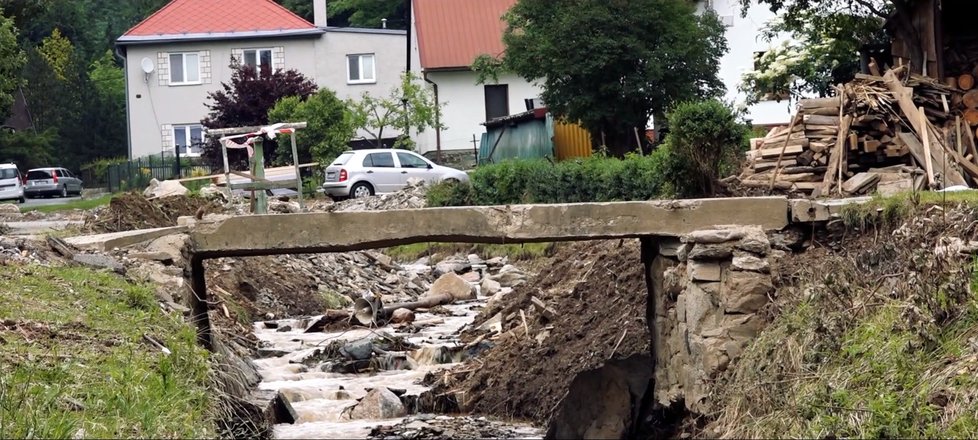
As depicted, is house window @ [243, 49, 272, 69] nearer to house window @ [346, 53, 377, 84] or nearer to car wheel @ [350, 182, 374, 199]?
house window @ [346, 53, 377, 84]

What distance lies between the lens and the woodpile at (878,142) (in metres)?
15.1

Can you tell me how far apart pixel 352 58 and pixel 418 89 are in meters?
8.50

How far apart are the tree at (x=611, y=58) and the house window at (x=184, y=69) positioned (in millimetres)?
25035

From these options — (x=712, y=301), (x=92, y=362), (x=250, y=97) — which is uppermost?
(x=250, y=97)

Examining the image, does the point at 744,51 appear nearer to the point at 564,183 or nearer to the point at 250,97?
the point at 564,183

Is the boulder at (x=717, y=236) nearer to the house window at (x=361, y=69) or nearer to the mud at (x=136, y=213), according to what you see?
the mud at (x=136, y=213)

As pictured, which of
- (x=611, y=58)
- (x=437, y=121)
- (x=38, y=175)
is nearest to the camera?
(x=611, y=58)

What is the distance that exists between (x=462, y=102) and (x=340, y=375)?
29.5 metres

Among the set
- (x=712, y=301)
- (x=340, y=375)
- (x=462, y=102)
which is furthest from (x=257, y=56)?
(x=712, y=301)

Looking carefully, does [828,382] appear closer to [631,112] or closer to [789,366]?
[789,366]

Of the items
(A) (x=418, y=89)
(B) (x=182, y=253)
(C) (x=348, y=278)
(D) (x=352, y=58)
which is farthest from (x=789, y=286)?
(D) (x=352, y=58)

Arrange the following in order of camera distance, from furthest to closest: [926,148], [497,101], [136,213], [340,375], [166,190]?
[497,101], [166,190], [136,213], [340,375], [926,148]

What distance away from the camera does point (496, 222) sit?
43.4 ft

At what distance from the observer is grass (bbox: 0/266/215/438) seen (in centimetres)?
802
